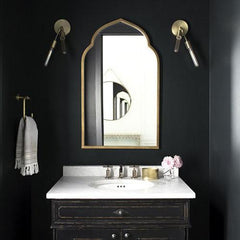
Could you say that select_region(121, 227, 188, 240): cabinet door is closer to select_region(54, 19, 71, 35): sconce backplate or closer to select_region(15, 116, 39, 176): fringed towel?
select_region(15, 116, 39, 176): fringed towel

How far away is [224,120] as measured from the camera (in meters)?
2.71

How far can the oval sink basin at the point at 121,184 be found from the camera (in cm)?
278

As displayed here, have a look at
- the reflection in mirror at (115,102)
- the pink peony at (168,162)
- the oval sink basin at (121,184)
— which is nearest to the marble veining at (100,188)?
the oval sink basin at (121,184)

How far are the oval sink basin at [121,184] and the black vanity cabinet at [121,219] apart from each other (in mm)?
332

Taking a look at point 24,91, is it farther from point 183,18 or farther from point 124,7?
point 183,18

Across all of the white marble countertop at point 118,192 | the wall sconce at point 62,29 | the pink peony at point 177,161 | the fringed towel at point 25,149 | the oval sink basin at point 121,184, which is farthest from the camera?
the wall sconce at point 62,29

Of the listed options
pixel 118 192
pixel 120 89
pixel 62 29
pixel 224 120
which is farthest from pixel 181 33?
pixel 118 192

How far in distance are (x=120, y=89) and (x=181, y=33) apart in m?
0.61

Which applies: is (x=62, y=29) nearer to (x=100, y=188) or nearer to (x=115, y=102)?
(x=115, y=102)

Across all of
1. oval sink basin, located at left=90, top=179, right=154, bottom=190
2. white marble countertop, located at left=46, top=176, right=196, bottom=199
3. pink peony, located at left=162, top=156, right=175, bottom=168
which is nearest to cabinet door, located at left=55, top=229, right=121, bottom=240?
white marble countertop, located at left=46, top=176, right=196, bottom=199

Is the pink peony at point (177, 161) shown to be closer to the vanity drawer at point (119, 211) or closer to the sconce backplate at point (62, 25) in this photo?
the vanity drawer at point (119, 211)

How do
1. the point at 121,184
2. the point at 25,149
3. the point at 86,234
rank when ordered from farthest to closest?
the point at 121,184
the point at 25,149
the point at 86,234

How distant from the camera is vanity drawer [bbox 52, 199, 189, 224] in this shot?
241cm

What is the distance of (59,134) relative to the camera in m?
3.09
